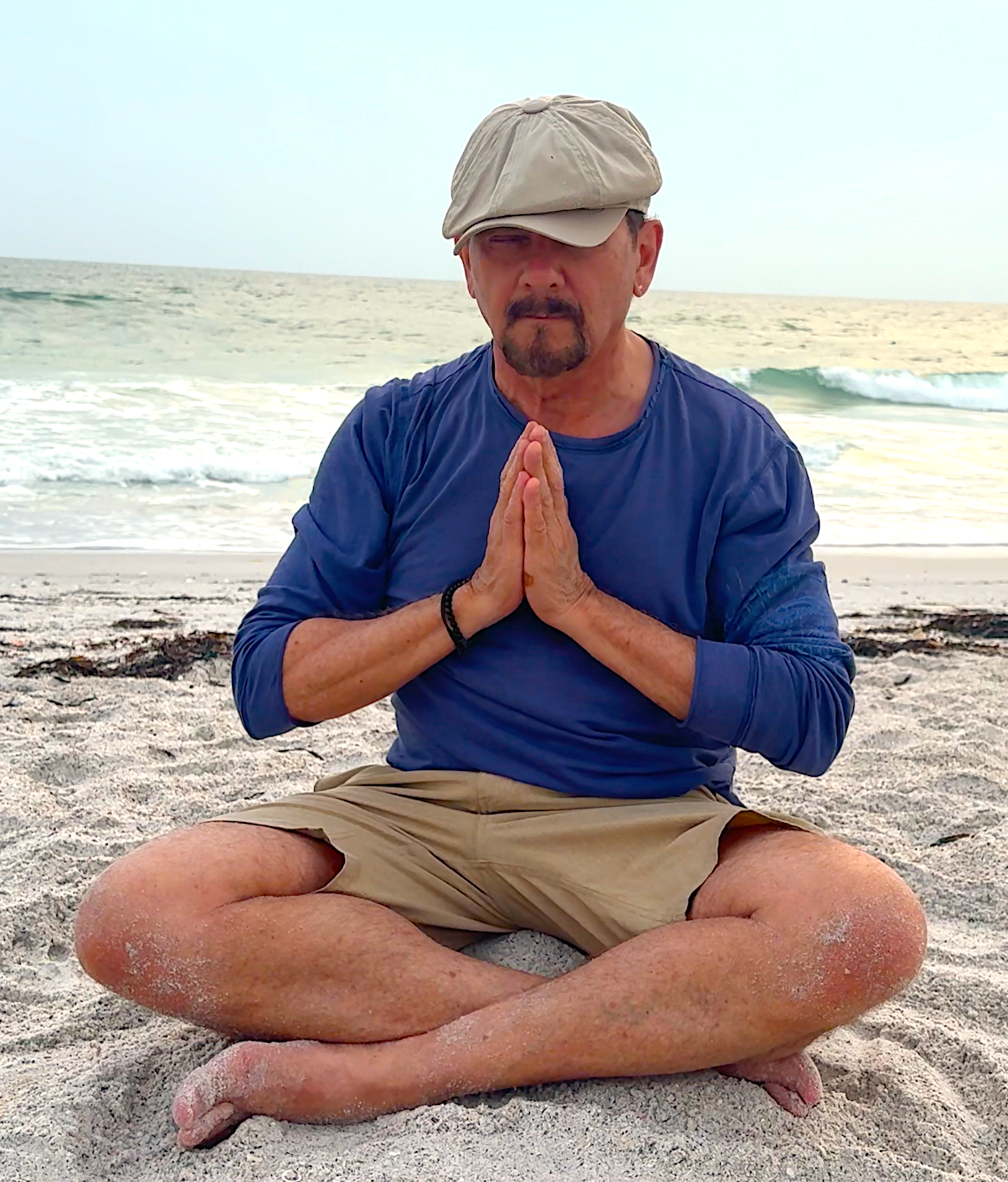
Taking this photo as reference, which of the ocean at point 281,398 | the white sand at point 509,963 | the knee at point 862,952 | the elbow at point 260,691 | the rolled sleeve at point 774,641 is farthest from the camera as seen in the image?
the ocean at point 281,398

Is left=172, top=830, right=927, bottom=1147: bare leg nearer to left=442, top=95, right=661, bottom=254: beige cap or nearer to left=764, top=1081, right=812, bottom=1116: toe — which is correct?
left=764, top=1081, right=812, bottom=1116: toe

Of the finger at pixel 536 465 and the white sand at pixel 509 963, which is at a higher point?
the finger at pixel 536 465

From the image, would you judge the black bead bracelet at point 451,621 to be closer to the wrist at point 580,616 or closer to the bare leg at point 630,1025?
the wrist at point 580,616

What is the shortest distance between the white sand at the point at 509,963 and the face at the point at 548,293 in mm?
1091

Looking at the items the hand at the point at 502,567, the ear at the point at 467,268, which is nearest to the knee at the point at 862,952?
the hand at the point at 502,567

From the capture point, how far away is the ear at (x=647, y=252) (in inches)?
90.9

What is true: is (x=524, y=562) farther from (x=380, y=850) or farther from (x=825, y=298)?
(x=825, y=298)

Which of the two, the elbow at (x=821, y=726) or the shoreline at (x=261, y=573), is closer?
the elbow at (x=821, y=726)

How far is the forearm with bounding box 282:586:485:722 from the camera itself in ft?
Answer: 7.09

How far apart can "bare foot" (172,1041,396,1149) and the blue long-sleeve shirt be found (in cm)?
61

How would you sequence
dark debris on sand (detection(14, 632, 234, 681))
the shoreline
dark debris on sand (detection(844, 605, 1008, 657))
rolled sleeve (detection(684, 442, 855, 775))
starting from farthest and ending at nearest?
the shoreline, dark debris on sand (detection(844, 605, 1008, 657)), dark debris on sand (detection(14, 632, 234, 681)), rolled sleeve (detection(684, 442, 855, 775))

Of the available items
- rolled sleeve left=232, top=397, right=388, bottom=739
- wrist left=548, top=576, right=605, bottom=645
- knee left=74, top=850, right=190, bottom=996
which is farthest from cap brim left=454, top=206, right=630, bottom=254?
knee left=74, top=850, right=190, bottom=996

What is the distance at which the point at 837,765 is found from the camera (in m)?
3.85

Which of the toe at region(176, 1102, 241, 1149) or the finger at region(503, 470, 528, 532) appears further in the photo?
the finger at region(503, 470, 528, 532)
